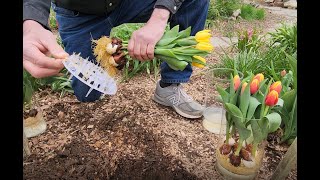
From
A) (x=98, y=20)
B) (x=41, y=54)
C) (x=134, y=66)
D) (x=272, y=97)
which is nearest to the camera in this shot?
(x=41, y=54)

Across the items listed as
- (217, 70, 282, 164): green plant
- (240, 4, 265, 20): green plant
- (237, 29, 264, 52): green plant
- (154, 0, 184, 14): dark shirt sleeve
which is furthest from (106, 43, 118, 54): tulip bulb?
(240, 4, 265, 20): green plant

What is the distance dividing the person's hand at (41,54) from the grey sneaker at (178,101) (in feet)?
3.58

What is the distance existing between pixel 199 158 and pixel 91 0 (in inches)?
43.5

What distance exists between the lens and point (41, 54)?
1.24 metres

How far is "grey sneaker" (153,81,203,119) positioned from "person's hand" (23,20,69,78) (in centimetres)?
109

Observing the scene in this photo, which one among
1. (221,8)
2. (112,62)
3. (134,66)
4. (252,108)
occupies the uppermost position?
(112,62)

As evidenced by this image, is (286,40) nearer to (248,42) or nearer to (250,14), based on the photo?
(248,42)

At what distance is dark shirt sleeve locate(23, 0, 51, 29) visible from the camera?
144cm

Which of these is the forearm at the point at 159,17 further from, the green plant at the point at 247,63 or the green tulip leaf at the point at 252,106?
the green plant at the point at 247,63

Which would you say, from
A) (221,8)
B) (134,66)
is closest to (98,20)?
(134,66)

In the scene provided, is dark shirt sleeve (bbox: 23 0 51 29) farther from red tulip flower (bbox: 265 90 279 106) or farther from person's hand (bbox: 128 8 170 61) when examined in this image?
→ red tulip flower (bbox: 265 90 279 106)

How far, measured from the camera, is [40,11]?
59.0 inches

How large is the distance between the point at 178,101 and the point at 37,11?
1119mm

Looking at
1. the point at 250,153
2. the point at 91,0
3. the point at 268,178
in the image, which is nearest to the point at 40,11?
the point at 91,0
